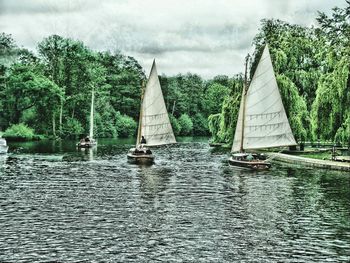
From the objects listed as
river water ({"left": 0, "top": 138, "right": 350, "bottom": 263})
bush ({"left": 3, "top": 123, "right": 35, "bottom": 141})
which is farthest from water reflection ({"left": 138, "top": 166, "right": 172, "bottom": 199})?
bush ({"left": 3, "top": 123, "right": 35, "bottom": 141})

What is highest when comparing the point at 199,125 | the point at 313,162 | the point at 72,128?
the point at 199,125

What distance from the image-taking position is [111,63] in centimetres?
16825

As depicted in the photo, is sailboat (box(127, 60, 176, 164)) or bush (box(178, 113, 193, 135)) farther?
bush (box(178, 113, 193, 135))

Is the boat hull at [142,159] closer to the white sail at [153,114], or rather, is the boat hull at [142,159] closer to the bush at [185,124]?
the white sail at [153,114]

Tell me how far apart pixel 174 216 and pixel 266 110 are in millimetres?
31076

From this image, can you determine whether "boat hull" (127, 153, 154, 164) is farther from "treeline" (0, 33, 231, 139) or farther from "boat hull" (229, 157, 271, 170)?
"treeline" (0, 33, 231, 139)

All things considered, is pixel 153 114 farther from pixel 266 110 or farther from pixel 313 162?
pixel 313 162

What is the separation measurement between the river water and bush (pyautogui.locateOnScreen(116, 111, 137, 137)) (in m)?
91.6

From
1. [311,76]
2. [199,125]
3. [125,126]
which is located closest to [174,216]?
[311,76]

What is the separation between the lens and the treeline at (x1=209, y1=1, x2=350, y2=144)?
58312mm

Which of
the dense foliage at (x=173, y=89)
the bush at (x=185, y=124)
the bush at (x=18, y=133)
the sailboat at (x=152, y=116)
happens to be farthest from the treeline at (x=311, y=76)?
the bush at (x=185, y=124)

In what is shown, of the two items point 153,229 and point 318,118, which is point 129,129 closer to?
point 318,118

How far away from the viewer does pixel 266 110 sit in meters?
58.4

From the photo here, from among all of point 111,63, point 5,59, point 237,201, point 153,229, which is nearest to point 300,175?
point 237,201
